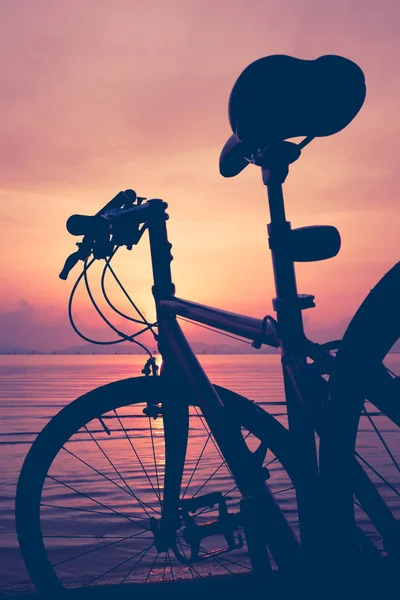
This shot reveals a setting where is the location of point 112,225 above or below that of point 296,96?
below

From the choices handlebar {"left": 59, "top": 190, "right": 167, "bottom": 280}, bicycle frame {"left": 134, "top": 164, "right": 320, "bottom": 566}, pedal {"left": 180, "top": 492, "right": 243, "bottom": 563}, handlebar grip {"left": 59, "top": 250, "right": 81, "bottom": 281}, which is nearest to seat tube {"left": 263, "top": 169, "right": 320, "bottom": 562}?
bicycle frame {"left": 134, "top": 164, "right": 320, "bottom": 566}

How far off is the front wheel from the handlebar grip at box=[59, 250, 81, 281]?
55 cm

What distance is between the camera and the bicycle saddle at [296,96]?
195 centimetres

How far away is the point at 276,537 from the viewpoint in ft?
6.66

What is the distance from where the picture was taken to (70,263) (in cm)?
254

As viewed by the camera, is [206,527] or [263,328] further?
[206,527]

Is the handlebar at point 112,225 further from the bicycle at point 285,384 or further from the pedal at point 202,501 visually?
the pedal at point 202,501

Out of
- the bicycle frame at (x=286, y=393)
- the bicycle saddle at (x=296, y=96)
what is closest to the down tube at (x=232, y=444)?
the bicycle frame at (x=286, y=393)

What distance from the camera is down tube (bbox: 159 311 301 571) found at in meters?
2.03

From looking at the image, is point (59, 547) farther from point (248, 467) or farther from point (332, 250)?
point (332, 250)

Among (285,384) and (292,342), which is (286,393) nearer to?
(285,384)

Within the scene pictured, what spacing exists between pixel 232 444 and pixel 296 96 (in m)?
1.17

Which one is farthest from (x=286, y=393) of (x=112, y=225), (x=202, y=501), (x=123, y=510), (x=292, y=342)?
(x=123, y=510)

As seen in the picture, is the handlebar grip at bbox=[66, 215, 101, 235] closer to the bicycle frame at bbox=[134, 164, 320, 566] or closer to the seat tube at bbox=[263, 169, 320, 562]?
the bicycle frame at bbox=[134, 164, 320, 566]
